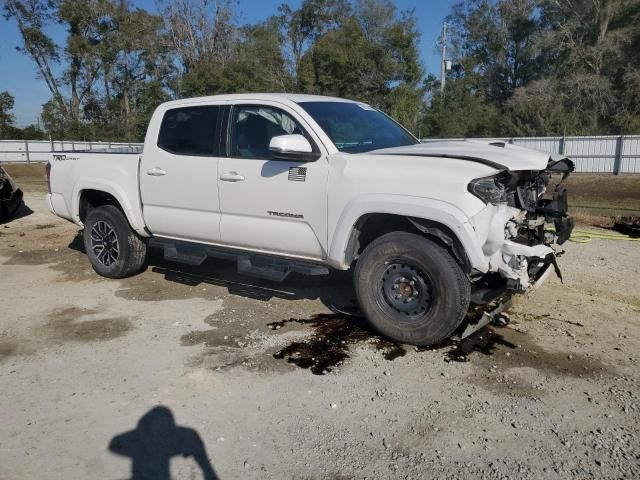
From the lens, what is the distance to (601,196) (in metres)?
17.0

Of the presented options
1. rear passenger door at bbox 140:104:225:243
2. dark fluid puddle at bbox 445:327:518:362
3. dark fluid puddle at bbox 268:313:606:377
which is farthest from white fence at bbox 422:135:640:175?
dark fluid puddle at bbox 268:313:606:377

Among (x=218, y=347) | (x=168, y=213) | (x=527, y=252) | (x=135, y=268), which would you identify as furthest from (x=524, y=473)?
(x=135, y=268)

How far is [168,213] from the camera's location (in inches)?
236

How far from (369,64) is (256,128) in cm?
3046

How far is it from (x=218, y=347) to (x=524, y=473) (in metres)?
2.63

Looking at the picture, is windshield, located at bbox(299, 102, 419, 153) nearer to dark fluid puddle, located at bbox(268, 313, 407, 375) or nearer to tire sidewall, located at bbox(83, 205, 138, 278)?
dark fluid puddle, located at bbox(268, 313, 407, 375)

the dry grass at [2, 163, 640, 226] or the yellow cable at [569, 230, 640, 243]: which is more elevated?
the yellow cable at [569, 230, 640, 243]

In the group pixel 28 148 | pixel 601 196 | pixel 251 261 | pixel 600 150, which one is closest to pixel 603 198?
pixel 601 196

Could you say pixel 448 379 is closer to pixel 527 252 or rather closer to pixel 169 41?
pixel 527 252

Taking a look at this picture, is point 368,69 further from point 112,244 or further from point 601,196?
point 112,244

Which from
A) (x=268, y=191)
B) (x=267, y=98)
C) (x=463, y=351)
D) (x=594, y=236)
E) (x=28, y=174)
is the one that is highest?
(x=267, y=98)

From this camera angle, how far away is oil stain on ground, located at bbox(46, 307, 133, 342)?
16.6 ft

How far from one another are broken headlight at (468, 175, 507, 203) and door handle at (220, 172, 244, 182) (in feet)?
7.18

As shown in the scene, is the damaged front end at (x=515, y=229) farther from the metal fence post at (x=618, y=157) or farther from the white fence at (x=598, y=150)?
the metal fence post at (x=618, y=157)
